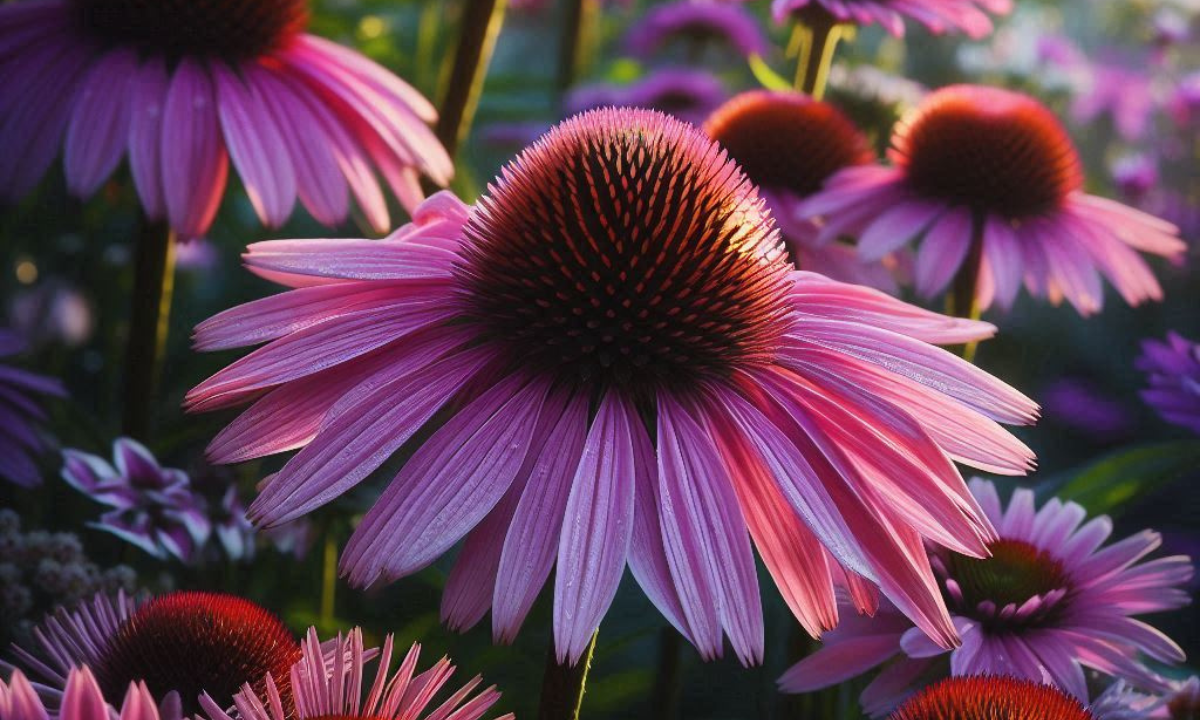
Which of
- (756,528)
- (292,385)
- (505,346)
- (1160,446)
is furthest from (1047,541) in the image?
(292,385)

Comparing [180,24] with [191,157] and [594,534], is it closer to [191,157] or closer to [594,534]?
[191,157]

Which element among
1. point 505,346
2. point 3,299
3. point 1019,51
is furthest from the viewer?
point 1019,51

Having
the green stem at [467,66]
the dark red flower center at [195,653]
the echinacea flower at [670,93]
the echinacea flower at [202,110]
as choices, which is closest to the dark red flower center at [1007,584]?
the dark red flower center at [195,653]

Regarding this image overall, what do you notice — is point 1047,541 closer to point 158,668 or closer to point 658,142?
point 658,142

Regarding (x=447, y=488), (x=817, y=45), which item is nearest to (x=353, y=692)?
(x=447, y=488)

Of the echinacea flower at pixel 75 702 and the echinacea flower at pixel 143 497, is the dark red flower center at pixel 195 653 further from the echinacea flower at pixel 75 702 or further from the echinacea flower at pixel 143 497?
the echinacea flower at pixel 143 497

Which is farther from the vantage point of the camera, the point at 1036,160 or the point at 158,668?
the point at 1036,160
